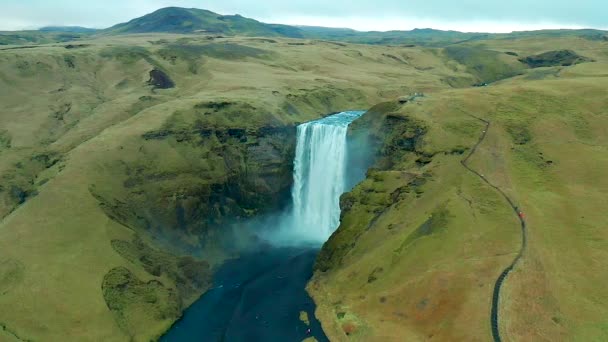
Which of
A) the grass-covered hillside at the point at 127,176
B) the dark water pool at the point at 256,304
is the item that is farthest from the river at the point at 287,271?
the grass-covered hillside at the point at 127,176

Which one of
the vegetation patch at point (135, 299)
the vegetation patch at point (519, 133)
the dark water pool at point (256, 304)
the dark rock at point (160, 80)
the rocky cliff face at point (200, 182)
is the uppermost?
the dark rock at point (160, 80)

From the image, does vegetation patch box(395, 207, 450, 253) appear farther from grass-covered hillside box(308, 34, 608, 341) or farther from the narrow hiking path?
the narrow hiking path

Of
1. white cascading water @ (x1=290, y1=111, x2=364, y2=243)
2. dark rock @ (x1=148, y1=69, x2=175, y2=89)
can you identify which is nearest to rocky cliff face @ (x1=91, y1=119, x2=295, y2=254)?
white cascading water @ (x1=290, y1=111, x2=364, y2=243)

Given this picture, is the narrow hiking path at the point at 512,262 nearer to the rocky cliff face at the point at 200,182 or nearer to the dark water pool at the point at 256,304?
the dark water pool at the point at 256,304

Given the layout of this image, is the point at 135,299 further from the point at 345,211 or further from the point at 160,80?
the point at 160,80

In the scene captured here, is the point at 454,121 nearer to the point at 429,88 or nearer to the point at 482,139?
the point at 482,139

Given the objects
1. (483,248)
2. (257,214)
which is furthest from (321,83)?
(483,248)

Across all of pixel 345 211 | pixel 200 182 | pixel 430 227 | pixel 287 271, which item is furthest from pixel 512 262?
pixel 200 182

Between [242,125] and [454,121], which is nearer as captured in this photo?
[454,121]
